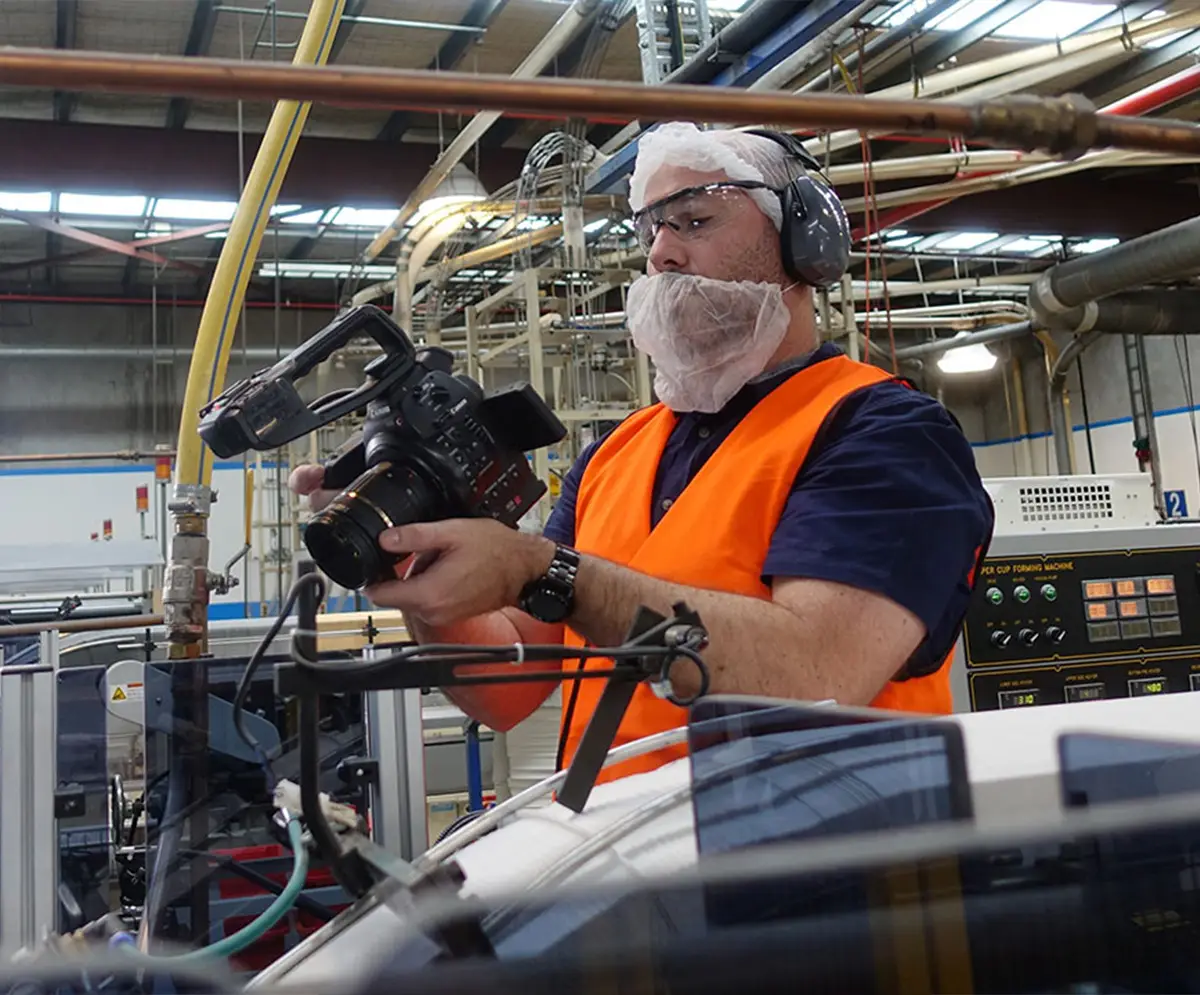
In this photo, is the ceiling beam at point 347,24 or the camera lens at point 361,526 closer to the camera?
the camera lens at point 361,526

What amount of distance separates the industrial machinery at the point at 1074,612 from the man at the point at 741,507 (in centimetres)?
94

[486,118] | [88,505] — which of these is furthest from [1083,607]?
[88,505]

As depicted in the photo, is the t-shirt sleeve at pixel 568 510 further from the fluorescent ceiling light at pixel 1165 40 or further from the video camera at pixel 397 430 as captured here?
the fluorescent ceiling light at pixel 1165 40

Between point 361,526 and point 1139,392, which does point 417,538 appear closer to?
point 361,526

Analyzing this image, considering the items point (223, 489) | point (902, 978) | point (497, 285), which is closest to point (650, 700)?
point (902, 978)

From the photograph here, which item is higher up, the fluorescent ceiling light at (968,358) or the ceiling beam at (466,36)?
the ceiling beam at (466,36)

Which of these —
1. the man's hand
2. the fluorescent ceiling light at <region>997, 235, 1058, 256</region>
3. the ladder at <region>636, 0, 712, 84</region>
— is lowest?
the man's hand

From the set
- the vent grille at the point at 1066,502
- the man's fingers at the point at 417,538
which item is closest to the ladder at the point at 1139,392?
the vent grille at the point at 1066,502

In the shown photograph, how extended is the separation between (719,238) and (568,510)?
1.16 ft

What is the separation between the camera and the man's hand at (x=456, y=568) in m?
0.69

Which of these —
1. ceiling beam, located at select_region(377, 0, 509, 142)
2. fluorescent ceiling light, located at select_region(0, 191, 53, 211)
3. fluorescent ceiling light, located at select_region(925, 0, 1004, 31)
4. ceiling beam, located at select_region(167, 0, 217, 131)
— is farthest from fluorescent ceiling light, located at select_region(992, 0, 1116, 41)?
fluorescent ceiling light, located at select_region(0, 191, 53, 211)

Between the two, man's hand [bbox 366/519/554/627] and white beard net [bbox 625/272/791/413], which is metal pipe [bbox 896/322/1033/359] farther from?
man's hand [bbox 366/519/554/627]

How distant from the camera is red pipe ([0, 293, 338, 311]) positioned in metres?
6.85

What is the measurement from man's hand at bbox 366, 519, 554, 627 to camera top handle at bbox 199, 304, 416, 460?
0.37ft
